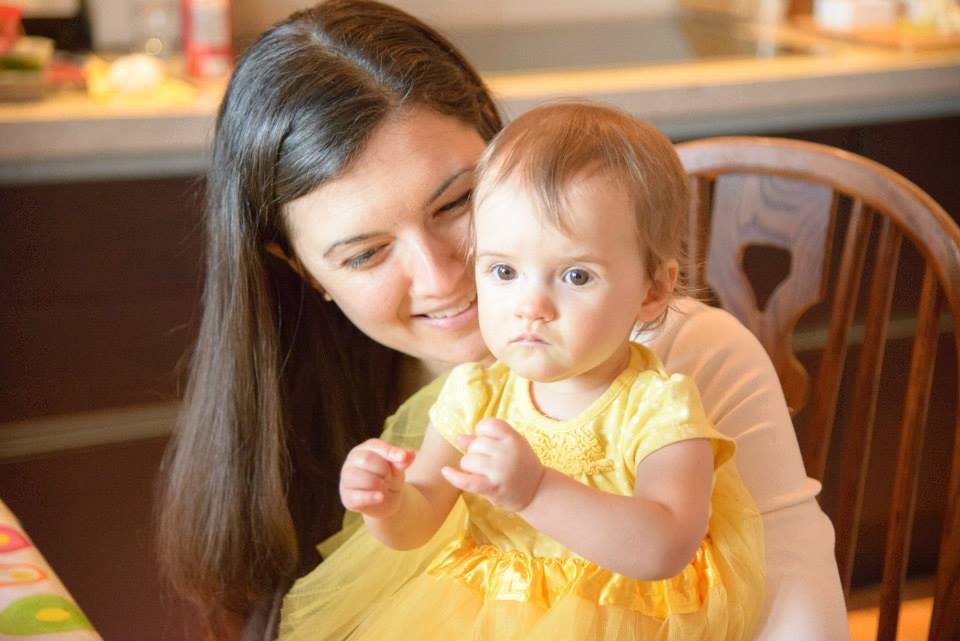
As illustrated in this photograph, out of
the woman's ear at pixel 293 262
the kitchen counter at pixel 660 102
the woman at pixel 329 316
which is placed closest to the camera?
the woman at pixel 329 316

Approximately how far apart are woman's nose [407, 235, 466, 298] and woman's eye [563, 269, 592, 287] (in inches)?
10.3

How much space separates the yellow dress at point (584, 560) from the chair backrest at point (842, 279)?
28 cm

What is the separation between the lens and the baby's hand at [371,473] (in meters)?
0.85

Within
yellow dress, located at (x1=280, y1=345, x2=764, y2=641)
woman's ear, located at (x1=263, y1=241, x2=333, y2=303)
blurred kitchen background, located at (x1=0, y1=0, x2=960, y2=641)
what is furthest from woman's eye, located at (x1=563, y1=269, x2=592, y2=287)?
blurred kitchen background, located at (x1=0, y1=0, x2=960, y2=641)

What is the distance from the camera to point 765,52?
235 cm

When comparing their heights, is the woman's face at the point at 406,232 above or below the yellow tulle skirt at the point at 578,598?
above

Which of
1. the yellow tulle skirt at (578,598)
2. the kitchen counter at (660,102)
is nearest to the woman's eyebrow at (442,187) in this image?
the yellow tulle skirt at (578,598)

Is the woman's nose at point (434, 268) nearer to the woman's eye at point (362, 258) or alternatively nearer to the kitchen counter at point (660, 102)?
the woman's eye at point (362, 258)

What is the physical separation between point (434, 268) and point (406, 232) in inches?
1.7

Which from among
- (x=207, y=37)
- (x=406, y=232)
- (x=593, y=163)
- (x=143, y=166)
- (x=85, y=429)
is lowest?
(x=85, y=429)

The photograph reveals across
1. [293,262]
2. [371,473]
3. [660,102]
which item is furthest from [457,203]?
[660,102]

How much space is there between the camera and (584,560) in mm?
925

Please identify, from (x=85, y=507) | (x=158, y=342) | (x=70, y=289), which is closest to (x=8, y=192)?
(x=70, y=289)

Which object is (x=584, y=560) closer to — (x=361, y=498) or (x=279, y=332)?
(x=361, y=498)
